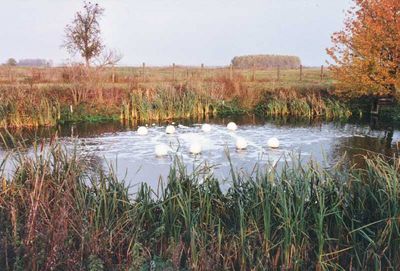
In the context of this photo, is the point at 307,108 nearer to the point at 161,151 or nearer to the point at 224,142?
the point at 224,142

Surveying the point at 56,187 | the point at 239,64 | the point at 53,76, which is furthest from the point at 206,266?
the point at 239,64

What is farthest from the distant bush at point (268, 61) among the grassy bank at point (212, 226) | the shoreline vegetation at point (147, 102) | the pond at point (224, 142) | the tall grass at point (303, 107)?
the grassy bank at point (212, 226)

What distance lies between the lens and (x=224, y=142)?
1321 centimetres

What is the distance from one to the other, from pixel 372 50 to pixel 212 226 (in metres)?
15.1

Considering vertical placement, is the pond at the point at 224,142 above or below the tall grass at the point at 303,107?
below

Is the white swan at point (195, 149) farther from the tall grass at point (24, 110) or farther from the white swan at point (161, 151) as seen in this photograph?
the tall grass at point (24, 110)

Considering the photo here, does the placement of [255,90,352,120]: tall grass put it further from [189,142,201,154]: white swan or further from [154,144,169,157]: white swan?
[154,144,169,157]: white swan

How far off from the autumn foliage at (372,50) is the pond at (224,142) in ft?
5.23

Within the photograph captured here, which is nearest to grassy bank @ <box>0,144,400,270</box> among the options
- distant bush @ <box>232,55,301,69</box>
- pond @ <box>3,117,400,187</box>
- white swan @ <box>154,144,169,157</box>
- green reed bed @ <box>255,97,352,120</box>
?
pond @ <box>3,117,400,187</box>

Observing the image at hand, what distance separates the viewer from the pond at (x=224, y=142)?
10461 mm

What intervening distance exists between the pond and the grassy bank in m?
3.42

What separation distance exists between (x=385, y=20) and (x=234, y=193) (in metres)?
14.4

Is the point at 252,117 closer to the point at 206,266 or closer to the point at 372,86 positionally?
the point at 372,86

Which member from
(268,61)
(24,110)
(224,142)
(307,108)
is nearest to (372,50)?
(307,108)
